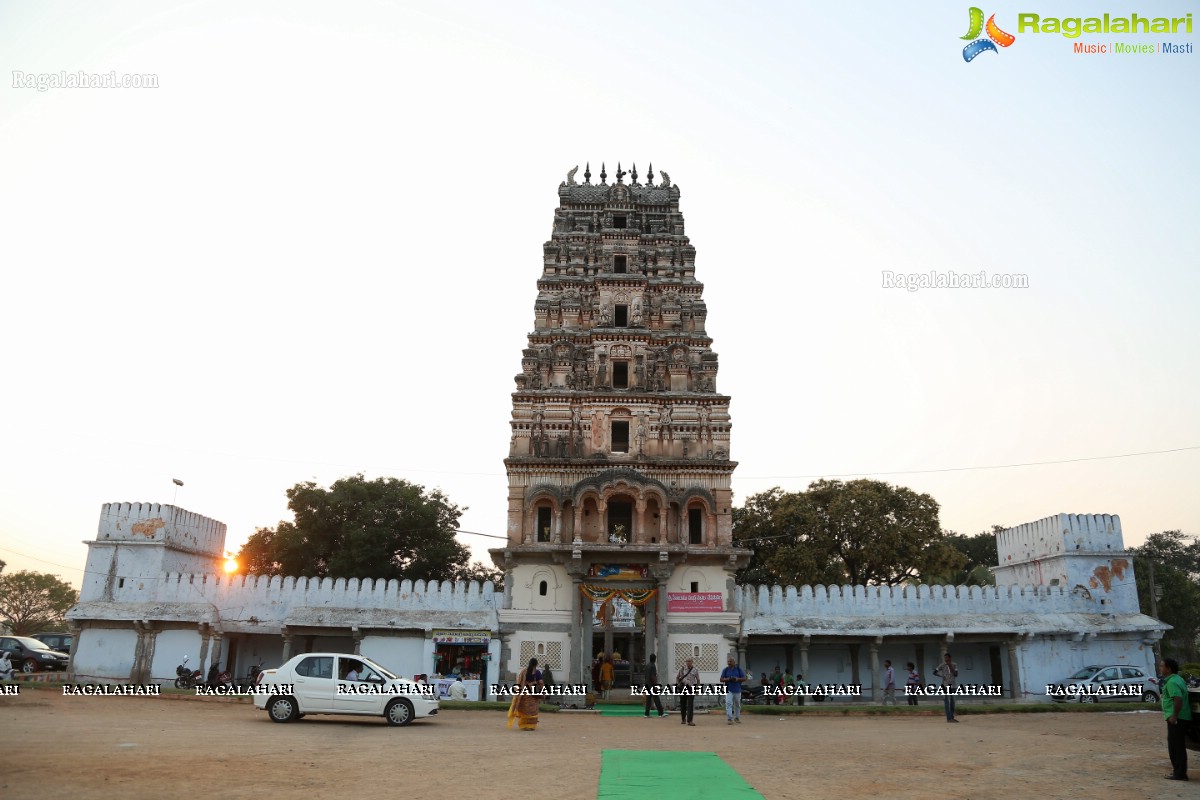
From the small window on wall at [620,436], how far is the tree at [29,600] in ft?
175

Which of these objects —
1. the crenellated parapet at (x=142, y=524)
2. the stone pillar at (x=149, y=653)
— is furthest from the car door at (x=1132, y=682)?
the crenellated parapet at (x=142, y=524)

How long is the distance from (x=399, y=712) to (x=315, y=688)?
80.0 inches

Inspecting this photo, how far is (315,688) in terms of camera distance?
19.8 m

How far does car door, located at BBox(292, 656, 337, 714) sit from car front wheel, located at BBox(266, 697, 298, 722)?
8.2 inches

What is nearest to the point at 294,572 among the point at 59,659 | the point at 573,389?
the point at 59,659

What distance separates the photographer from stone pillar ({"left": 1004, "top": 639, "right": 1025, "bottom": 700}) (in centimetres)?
3192

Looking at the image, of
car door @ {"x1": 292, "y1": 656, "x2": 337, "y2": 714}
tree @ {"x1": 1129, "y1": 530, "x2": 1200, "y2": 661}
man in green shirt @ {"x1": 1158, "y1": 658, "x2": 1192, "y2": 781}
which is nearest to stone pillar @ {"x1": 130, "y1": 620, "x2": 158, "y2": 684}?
car door @ {"x1": 292, "y1": 656, "x2": 337, "y2": 714}

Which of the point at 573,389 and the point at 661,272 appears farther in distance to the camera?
the point at 661,272

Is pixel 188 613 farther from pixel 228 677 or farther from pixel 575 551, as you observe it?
pixel 575 551

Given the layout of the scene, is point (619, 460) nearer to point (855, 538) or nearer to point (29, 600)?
point (855, 538)

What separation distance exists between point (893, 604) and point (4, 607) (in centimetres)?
6686

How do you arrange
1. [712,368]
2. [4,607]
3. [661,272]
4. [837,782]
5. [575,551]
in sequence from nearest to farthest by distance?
[837,782], [575,551], [712,368], [661,272], [4,607]

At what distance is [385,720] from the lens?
21.2 m

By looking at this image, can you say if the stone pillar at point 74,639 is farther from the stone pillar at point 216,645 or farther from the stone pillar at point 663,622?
the stone pillar at point 663,622
